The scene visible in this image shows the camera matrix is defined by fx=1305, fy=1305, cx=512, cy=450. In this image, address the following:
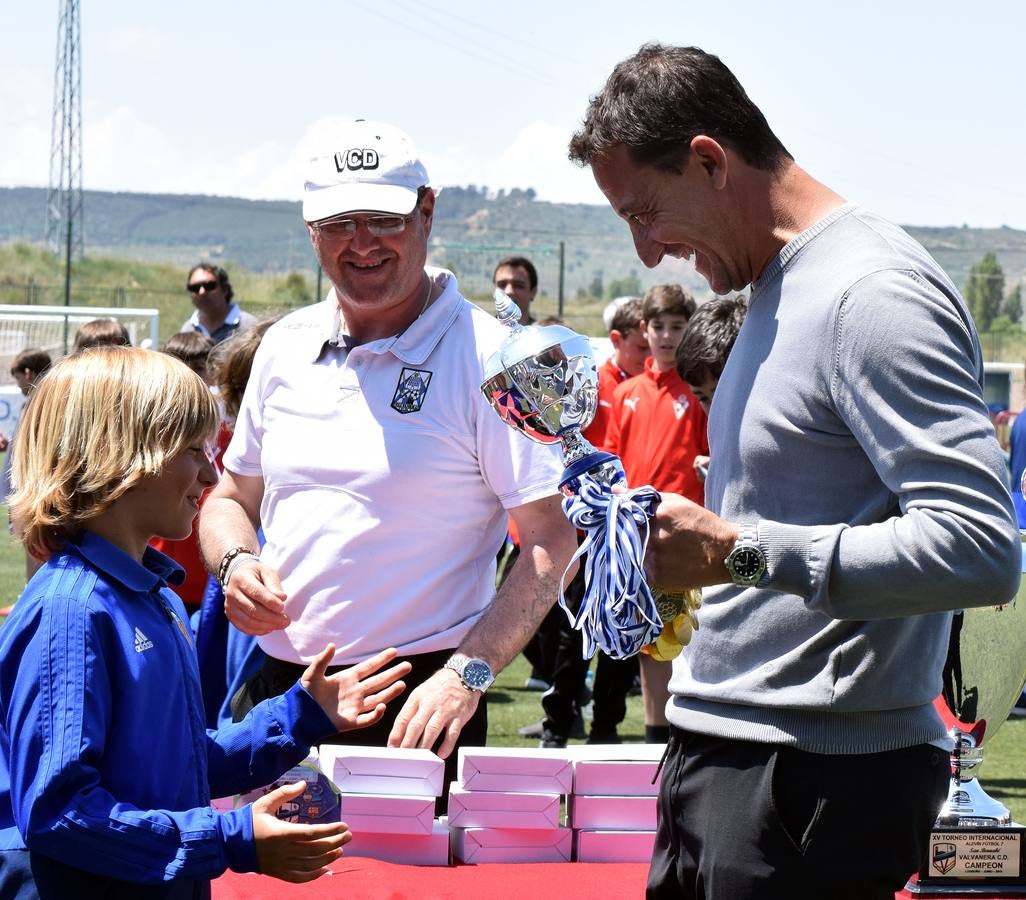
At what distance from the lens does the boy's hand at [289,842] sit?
1786 mm

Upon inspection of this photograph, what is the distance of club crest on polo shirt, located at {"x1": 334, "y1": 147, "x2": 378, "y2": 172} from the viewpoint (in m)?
2.64

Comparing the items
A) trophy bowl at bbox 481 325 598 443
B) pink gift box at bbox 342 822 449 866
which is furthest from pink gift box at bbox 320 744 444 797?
trophy bowl at bbox 481 325 598 443

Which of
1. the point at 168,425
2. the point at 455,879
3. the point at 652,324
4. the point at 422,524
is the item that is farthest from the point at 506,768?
the point at 652,324

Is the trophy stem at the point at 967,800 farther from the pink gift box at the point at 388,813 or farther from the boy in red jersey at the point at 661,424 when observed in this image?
the boy in red jersey at the point at 661,424

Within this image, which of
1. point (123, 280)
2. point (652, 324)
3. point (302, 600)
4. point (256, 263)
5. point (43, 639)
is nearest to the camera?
point (43, 639)

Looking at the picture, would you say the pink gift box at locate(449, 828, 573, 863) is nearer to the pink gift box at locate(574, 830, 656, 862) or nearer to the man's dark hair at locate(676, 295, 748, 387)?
the pink gift box at locate(574, 830, 656, 862)

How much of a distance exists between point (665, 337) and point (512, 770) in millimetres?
3487

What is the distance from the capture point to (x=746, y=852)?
68.1 inches

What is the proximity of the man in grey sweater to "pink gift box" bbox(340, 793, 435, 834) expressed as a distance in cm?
67

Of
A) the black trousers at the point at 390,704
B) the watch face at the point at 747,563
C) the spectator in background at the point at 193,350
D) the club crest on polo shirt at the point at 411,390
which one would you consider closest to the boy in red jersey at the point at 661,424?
the spectator in background at the point at 193,350

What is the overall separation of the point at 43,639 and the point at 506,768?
1.08 m

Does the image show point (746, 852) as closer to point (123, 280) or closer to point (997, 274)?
point (123, 280)

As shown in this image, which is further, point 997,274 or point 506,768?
point 997,274

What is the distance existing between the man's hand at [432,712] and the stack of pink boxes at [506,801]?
0.30 ft
